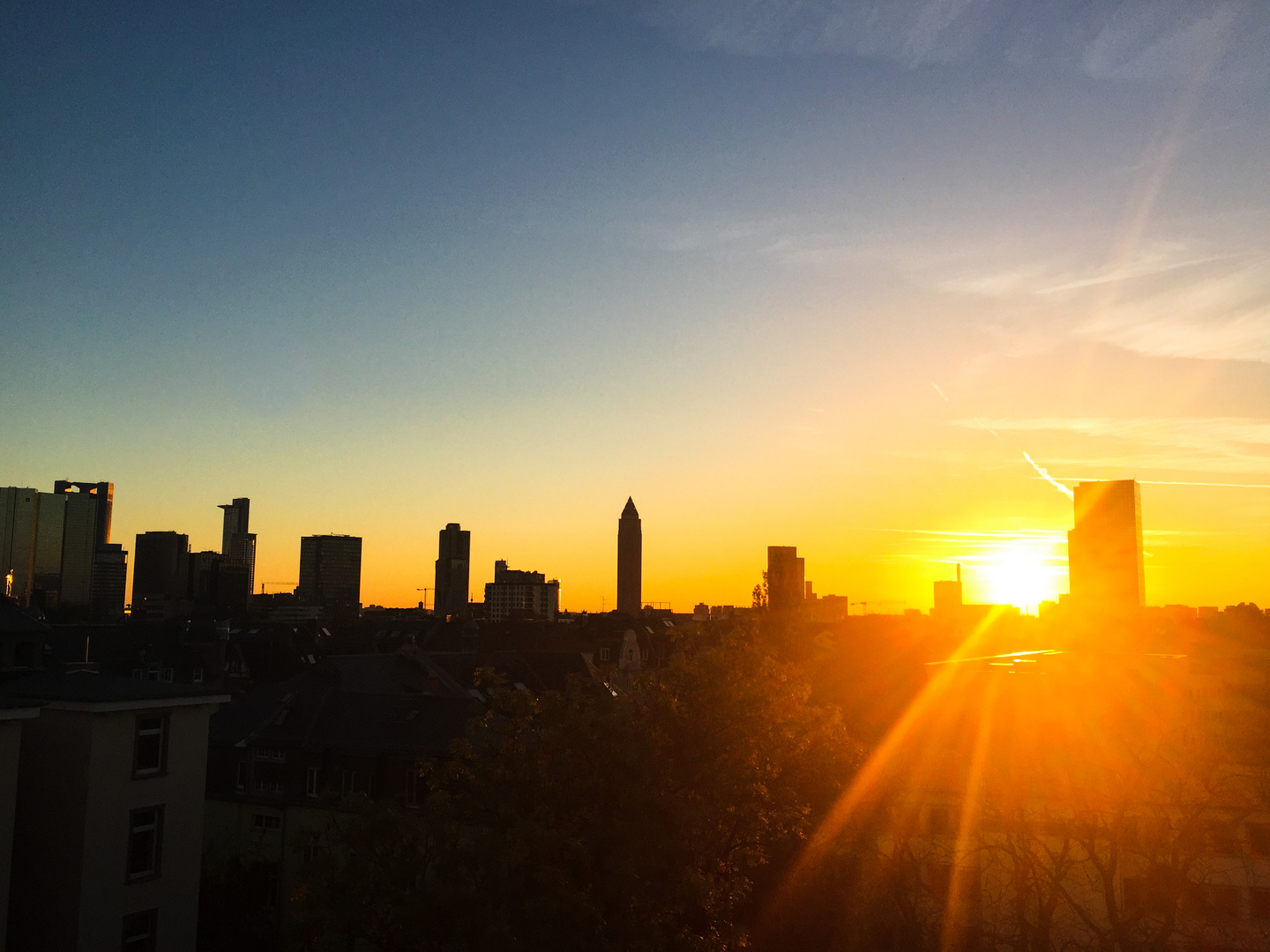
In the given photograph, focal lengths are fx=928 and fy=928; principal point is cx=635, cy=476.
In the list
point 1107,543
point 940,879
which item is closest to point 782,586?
point 940,879

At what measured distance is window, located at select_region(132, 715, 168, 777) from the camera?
26.0 metres

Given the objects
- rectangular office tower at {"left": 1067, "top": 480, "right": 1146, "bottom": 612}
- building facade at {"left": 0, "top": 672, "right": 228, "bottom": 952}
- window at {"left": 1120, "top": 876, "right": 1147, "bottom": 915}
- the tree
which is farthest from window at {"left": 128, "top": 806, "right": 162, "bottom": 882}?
rectangular office tower at {"left": 1067, "top": 480, "right": 1146, "bottom": 612}

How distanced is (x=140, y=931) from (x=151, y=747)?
5.10m

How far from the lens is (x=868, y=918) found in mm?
32125

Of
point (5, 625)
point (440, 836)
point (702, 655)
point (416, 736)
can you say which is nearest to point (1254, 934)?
point (702, 655)

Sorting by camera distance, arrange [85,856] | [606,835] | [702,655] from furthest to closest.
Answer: [702,655] → [85,856] → [606,835]

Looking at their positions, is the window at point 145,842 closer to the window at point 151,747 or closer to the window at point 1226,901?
the window at point 151,747

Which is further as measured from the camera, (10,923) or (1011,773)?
(1011,773)

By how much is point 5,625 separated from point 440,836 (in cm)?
2095

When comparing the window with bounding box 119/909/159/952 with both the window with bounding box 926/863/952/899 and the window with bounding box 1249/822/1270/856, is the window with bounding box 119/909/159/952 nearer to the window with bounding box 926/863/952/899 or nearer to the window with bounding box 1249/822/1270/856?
the window with bounding box 926/863/952/899

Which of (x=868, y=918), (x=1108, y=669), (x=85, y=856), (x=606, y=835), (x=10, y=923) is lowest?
(x=868, y=918)

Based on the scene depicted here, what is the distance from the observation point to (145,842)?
2630 cm

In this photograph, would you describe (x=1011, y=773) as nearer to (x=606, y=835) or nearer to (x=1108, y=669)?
(x=1108, y=669)

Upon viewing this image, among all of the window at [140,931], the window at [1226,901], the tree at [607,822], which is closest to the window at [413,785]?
the tree at [607,822]
